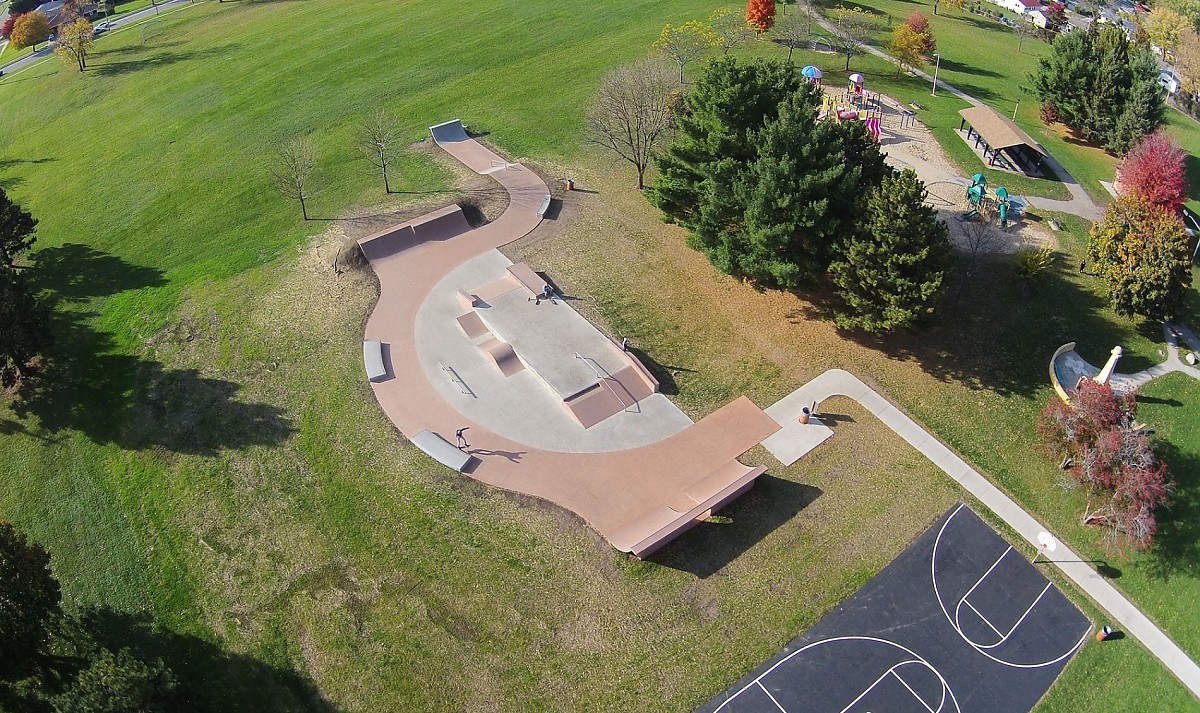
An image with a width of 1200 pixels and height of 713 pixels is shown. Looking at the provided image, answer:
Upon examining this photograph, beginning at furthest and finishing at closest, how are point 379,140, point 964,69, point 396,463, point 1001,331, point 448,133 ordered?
point 964,69 → point 448,133 → point 379,140 → point 1001,331 → point 396,463

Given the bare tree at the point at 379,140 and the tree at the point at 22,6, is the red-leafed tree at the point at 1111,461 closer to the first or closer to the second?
the bare tree at the point at 379,140

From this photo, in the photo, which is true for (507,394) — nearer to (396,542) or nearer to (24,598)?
(396,542)

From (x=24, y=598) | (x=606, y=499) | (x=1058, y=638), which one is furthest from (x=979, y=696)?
(x=24, y=598)

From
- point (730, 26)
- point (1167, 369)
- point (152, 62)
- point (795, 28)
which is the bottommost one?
point (1167, 369)

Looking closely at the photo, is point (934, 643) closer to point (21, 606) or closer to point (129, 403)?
point (21, 606)

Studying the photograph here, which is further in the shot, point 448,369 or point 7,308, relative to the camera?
point 448,369

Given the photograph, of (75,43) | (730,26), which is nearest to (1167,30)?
(730,26)

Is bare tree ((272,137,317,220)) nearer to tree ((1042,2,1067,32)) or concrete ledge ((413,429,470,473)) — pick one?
concrete ledge ((413,429,470,473))
